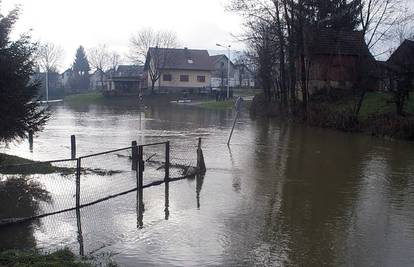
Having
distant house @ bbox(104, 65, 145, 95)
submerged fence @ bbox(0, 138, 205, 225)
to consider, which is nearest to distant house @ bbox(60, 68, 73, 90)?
distant house @ bbox(104, 65, 145, 95)

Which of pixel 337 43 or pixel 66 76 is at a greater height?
pixel 337 43

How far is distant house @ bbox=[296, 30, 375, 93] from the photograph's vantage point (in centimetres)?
3881

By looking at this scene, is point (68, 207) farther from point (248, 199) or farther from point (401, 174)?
point (401, 174)

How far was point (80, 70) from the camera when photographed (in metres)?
129

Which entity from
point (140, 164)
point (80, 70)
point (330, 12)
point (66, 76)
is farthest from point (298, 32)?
point (66, 76)

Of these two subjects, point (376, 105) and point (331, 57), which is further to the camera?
point (331, 57)

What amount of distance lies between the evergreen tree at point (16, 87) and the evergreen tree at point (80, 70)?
110 metres

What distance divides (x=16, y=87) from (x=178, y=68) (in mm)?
76163

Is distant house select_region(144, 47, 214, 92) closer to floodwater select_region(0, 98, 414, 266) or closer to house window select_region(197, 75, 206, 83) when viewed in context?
house window select_region(197, 75, 206, 83)

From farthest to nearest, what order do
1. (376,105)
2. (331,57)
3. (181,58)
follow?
(181,58) → (331,57) → (376,105)

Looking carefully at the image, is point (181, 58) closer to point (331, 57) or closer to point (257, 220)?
point (331, 57)

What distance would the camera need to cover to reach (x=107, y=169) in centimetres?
1516

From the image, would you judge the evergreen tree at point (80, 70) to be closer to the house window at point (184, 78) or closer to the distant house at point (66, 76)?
the distant house at point (66, 76)

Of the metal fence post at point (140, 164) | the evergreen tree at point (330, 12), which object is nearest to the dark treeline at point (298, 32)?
the evergreen tree at point (330, 12)
